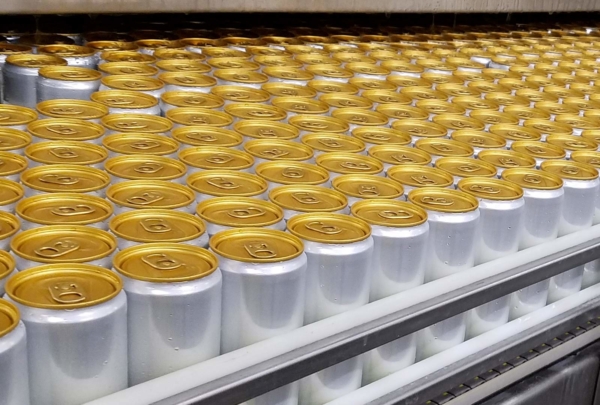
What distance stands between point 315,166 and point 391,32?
2272mm

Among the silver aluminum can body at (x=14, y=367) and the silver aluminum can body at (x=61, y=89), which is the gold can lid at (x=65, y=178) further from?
the silver aluminum can body at (x=61, y=89)

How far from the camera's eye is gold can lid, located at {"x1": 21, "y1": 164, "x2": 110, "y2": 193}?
1.50m

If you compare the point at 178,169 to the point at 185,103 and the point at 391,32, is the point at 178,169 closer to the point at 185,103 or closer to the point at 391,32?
the point at 185,103

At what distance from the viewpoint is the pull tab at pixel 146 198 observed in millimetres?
1491

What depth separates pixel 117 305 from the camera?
114 cm

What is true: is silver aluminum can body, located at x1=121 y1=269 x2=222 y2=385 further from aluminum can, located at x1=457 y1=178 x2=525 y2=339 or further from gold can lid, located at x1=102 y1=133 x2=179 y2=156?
aluminum can, located at x1=457 y1=178 x2=525 y2=339

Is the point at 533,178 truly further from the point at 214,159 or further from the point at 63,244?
the point at 63,244

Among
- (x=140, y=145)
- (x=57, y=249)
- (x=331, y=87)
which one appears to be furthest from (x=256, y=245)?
(x=331, y=87)

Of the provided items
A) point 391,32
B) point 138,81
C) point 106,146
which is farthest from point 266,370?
point 391,32

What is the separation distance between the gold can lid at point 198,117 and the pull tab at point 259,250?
0.72m

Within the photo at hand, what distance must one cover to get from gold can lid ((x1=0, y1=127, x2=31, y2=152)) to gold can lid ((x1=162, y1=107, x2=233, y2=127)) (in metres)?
0.42

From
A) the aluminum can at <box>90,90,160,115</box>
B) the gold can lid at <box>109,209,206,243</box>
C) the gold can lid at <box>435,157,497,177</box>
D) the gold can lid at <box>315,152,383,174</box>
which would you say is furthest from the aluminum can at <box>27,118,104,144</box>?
the gold can lid at <box>435,157,497,177</box>

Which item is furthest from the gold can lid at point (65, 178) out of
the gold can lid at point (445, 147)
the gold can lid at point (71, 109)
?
the gold can lid at point (445, 147)

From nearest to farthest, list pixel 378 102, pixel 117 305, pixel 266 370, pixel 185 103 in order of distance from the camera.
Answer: pixel 117 305 < pixel 266 370 < pixel 185 103 < pixel 378 102
